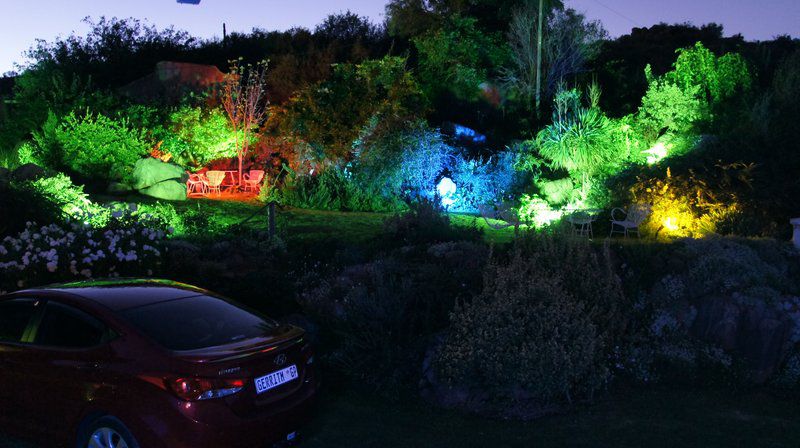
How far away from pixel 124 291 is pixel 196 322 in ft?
2.07

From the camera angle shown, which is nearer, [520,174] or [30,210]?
[30,210]

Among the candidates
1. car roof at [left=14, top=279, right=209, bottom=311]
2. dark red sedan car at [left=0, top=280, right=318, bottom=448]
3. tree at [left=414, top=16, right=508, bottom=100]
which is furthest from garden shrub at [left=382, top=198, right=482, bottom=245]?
tree at [left=414, top=16, right=508, bottom=100]

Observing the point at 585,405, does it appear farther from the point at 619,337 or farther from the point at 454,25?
the point at 454,25

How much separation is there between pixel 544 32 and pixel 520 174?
26.9ft

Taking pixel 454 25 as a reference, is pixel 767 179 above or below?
below

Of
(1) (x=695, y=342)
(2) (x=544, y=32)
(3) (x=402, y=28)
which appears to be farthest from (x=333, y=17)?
(1) (x=695, y=342)

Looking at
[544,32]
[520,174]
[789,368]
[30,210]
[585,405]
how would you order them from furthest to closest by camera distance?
[544,32] < [520,174] < [30,210] < [789,368] < [585,405]

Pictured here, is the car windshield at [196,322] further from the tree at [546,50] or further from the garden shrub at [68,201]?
the tree at [546,50]

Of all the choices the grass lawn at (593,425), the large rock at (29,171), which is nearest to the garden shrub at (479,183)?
the large rock at (29,171)

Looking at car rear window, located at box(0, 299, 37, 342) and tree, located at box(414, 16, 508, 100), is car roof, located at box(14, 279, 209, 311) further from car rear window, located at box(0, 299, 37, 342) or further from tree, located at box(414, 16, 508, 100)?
tree, located at box(414, 16, 508, 100)

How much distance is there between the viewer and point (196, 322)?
192 inches

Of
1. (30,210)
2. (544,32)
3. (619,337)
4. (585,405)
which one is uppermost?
(544,32)

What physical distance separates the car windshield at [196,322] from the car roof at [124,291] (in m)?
0.08

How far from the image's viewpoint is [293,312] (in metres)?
8.28
